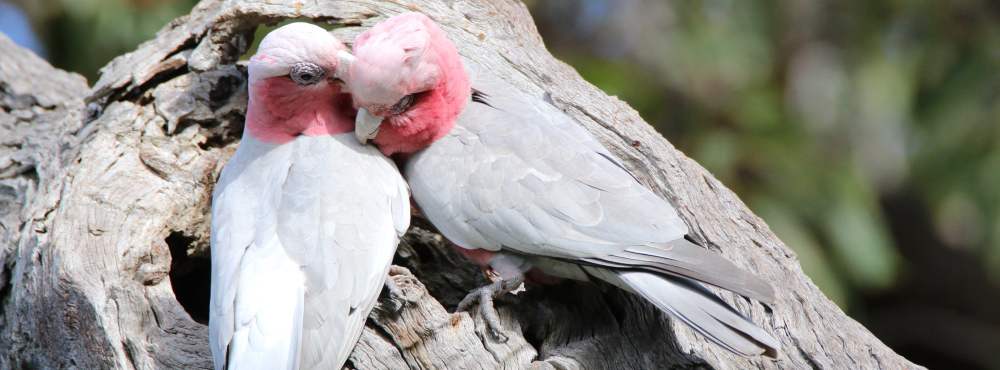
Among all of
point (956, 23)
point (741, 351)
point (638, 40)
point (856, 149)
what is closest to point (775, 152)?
point (856, 149)

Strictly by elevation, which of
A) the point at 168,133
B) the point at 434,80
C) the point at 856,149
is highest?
the point at 856,149

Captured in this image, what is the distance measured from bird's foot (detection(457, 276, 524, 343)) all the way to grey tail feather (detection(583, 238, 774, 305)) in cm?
25

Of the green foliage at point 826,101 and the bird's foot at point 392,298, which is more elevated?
the green foliage at point 826,101

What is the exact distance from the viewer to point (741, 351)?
2.30 metres

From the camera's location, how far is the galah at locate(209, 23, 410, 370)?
2.38 metres

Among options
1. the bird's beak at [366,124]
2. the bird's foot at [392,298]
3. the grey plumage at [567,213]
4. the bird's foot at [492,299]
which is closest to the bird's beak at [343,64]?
the bird's beak at [366,124]

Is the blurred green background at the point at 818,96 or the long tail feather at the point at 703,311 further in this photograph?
the blurred green background at the point at 818,96

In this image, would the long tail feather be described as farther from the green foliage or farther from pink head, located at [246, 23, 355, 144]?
the green foliage

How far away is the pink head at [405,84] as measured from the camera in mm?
2572

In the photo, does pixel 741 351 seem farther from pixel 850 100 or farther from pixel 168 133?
pixel 850 100

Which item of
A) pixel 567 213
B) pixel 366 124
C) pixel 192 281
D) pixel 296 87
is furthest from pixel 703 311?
pixel 192 281

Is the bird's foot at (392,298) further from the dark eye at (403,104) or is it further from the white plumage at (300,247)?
the dark eye at (403,104)

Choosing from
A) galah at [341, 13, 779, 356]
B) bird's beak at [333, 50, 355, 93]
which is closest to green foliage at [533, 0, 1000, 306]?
galah at [341, 13, 779, 356]

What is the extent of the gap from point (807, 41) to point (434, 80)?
529 cm
